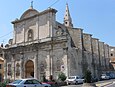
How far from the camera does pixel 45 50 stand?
42.7 meters

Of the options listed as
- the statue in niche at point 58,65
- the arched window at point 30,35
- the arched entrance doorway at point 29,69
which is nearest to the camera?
the statue in niche at point 58,65

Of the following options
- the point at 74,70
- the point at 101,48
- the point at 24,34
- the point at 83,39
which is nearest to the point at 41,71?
the point at 74,70

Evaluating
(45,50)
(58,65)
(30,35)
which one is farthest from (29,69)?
(58,65)

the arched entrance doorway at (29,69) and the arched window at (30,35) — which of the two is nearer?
the arched entrance doorway at (29,69)

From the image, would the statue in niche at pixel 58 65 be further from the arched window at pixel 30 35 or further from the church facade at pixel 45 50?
the arched window at pixel 30 35

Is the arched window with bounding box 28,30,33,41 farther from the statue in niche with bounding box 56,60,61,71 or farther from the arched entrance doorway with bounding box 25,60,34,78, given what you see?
the statue in niche with bounding box 56,60,61,71

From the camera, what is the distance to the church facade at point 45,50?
132 ft

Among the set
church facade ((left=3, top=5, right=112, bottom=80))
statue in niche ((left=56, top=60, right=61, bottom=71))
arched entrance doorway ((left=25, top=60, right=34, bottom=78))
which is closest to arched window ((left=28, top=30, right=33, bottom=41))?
church facade ((left=3, top=5, right=112, bottom=80))

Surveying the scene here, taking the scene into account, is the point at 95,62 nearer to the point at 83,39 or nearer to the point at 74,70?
the point at 83,39

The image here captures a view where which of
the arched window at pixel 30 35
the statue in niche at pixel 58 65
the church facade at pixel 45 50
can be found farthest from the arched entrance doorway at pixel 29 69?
the statue in niche at pixel 58 65

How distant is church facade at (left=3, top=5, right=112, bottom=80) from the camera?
40.4m

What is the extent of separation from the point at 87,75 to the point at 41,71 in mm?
20051

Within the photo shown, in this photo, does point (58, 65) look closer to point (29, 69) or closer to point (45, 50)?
point (45, 50)

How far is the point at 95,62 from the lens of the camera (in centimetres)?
5344
